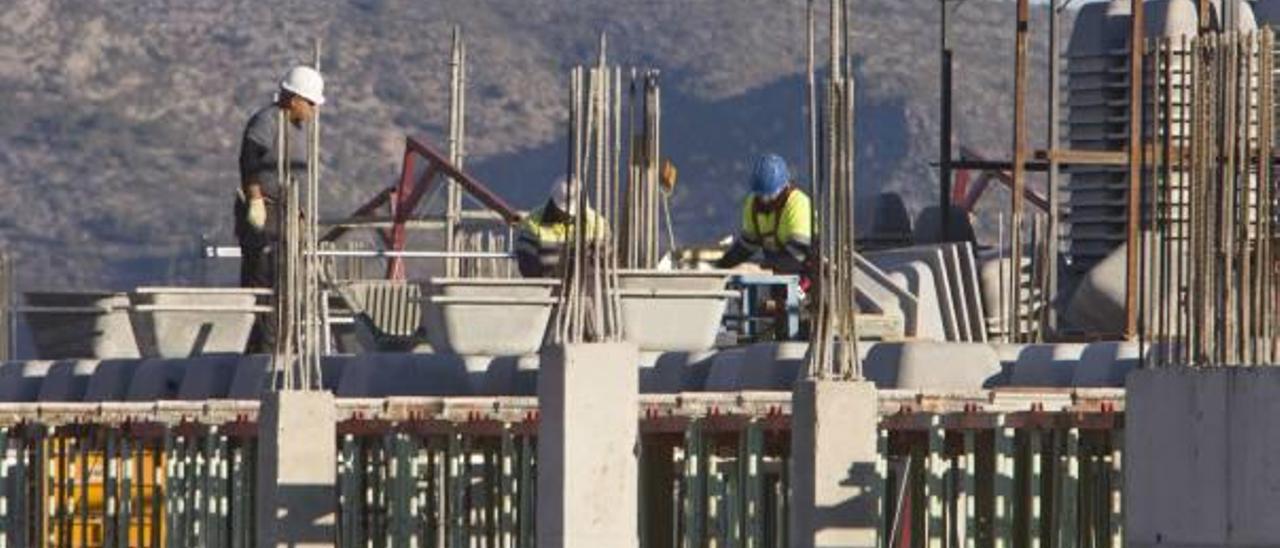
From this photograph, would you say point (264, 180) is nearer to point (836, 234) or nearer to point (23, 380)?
point (23, 380)

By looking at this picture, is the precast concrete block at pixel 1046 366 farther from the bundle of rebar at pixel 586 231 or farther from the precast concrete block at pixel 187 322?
the precast concrete block at pixel 187 322

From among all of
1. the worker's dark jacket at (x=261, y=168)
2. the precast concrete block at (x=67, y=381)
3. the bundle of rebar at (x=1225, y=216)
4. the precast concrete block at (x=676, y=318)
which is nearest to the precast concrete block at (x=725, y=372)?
the precast concrete block at (x=676, y=318)

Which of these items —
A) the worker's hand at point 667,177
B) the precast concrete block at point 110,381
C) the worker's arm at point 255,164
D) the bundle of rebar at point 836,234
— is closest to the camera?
the bundle of rebar at point 836,234

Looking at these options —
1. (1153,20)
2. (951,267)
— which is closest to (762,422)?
(951,267)

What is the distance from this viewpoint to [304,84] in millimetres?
34625

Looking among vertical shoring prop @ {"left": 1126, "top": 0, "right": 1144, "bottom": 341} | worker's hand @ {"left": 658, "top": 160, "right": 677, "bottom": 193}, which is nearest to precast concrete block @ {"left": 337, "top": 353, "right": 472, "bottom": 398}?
vertical shoring prop @ {"left": 1126, "top": 0, "right": 1144, "bottom": 341}

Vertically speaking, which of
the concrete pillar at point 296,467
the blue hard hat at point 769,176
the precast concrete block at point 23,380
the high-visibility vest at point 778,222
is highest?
the blue hard hat at point 769,176

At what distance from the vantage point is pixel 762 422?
92.3 ft

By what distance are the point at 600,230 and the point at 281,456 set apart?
2.35 metres

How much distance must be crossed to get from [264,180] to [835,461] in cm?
1146

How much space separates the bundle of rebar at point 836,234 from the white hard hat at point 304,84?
7822 millimetres

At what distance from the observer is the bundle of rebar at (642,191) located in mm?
37344

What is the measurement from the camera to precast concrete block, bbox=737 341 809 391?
98.5 ft

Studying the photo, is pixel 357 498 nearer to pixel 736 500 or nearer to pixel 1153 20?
pixel 736 500
